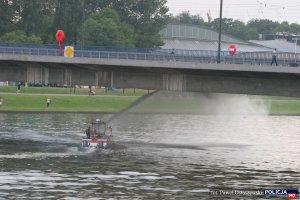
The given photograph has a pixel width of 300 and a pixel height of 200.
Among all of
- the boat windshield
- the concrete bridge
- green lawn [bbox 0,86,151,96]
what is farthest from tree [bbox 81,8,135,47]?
the concrete bridge

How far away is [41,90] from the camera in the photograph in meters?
155

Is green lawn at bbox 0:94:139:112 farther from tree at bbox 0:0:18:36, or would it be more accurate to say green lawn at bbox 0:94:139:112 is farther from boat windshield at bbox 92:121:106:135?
boat windshield at bbox 92:121:106:135

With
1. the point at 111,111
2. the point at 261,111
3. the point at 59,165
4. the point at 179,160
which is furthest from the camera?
the point at 261,111

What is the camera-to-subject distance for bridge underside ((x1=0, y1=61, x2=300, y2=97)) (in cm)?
7625

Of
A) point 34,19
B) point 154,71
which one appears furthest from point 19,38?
point 154,71

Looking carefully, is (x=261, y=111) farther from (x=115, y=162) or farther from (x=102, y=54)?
(x=115, y=162)

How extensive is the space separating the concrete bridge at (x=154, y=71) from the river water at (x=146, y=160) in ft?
21.4

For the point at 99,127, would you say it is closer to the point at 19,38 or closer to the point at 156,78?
the point at 156,78

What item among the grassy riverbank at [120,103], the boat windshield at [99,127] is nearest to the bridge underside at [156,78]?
the boat windshield at [99,127]

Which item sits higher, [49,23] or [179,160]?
[49,23]

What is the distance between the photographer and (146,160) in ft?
233

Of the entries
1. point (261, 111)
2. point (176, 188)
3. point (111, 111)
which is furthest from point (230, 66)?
point (261, 111)

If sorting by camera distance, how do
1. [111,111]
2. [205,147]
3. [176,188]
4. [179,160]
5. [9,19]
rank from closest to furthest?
[176,188], [179,160], [205,147], [111,111], [9,19]

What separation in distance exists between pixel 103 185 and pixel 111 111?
259 feet
